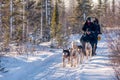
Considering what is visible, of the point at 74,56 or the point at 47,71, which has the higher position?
the point at 74,56

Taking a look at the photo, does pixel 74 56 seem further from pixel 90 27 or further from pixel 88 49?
pixel 90 27

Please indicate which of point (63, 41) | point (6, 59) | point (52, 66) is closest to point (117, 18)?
point (52, 66)

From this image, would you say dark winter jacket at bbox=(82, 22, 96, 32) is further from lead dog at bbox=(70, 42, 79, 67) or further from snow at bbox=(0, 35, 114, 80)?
snow at bbox=(0, 35, 114, 80)

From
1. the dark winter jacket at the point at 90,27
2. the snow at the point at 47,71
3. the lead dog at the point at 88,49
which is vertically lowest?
the snow at the point at 47,71

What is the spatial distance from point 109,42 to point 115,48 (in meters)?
0.31

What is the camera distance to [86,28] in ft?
49.4

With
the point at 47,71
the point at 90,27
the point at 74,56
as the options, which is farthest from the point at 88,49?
the point at 47,71

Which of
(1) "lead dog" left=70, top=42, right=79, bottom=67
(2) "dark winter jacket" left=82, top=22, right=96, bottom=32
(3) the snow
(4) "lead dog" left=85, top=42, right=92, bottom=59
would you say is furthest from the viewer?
(2) "dark winter jacket" left=82, top=22, right=96, bottom=32

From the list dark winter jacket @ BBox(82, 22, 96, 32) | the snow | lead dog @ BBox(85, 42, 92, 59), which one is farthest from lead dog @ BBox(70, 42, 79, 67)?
dark winter jacket @ BBox(82, 22, 96, 32)

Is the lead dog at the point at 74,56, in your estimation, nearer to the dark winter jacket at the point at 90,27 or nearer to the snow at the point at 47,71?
the snow at the point at 47,71

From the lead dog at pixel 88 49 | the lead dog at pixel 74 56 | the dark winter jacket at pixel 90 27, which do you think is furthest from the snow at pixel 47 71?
the dark winter jacket at pixel 90 27

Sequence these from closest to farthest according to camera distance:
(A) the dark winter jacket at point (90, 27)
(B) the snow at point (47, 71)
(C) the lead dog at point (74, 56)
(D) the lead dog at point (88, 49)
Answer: (B) the snow at point (47, 71) → (C) the lead dog at point (74, 56) → (D) the lead dog at point (88, 49) → (A) the dark winter jacket at point (90, 27)

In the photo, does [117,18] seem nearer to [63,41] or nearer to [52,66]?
[52,66]

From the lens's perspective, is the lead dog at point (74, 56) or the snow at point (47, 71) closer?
the snow at point (47, 71)
